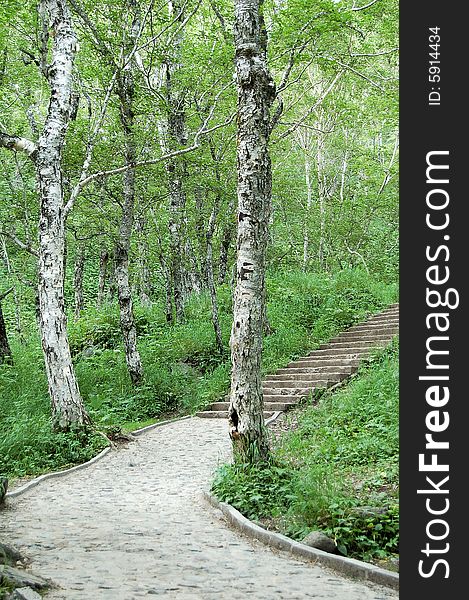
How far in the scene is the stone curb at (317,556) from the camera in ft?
17.4

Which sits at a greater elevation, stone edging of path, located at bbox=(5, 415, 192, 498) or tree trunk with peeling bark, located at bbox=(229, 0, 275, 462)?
tree trunk with peeling bark, located at bbox=(229, 0, 275, 462)

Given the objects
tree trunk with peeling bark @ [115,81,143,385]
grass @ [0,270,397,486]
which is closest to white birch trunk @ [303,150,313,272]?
grass @ [0,270,397,486]

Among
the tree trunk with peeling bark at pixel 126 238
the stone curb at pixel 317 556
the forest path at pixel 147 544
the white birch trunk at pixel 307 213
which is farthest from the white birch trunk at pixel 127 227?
the white birch trunk at pixel 307 213

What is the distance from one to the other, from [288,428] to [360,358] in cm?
442

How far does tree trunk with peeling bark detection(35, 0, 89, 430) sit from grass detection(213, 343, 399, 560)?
409 cm

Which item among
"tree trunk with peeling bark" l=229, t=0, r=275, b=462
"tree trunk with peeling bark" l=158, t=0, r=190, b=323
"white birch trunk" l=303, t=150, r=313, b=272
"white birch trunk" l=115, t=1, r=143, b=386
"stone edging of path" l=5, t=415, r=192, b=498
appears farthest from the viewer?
"white birch trunk" l=303, t=150, r=313, b=272

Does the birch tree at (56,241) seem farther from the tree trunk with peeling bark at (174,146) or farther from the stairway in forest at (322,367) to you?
the tree trunk with peeling bark at (174,146)

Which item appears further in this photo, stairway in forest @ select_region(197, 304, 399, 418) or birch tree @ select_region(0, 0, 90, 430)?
stairway in forest @ select_region(197, 304, 399, 418)

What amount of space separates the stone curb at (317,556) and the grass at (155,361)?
476cm

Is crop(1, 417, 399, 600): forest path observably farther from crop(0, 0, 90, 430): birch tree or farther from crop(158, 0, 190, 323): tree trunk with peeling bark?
crop(158, 0, 190, 323): tree trunk with peeling bark

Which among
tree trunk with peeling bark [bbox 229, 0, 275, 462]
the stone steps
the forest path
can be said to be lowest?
the stone steps

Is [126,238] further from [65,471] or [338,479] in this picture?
[338,479]

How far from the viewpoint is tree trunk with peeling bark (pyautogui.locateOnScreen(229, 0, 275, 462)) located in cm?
848

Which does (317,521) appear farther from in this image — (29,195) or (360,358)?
(29,195)
